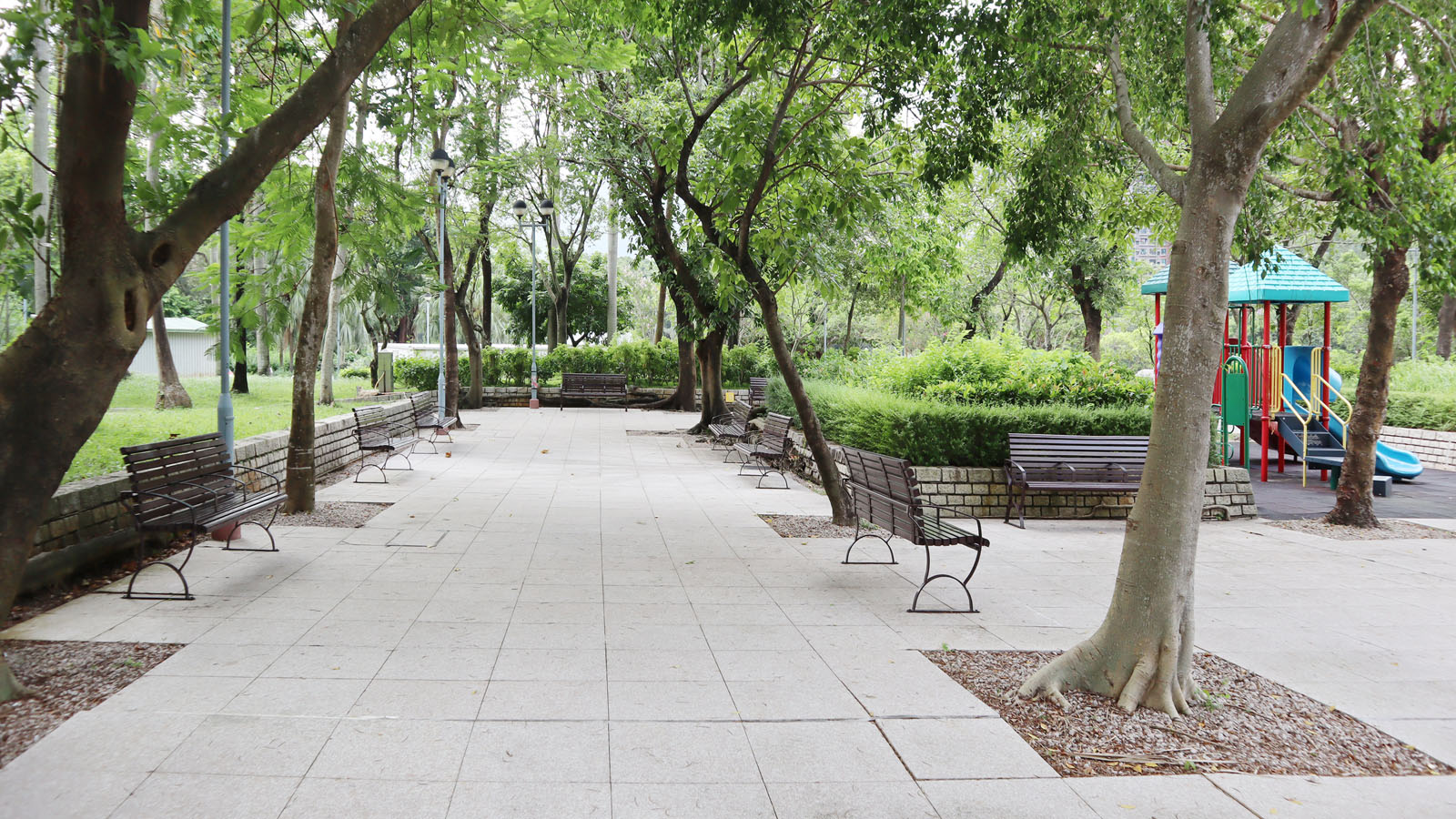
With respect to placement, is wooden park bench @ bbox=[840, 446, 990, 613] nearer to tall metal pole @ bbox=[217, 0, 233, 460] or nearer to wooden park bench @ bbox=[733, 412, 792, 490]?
wooden park bench @ bbox=[733, 412, 792, 490]

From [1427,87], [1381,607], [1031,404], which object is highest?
[1427,87]

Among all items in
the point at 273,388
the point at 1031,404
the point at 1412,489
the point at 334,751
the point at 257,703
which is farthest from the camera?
the point at 273,388

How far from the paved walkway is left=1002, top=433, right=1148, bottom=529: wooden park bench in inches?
34.0

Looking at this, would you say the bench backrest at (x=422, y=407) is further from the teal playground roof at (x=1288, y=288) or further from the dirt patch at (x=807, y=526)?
the teal playground roof at (x=1288, y=288)

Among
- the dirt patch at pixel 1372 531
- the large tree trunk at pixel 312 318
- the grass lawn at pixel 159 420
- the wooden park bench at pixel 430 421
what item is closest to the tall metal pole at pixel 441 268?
the wooden park bench at pixel 430 421

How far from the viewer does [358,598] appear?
20.5 ft

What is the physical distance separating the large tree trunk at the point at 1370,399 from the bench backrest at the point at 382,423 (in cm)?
1277

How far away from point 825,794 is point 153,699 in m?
3.43

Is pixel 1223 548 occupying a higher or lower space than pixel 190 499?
lower

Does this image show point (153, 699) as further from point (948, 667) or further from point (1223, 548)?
point (1223, 548)

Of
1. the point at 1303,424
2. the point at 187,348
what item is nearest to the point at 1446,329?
the point at 1303,424

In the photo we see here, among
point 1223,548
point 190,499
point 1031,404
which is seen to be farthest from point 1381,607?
point 190,499

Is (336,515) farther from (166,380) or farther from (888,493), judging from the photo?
(166,380)

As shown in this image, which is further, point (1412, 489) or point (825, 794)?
point (1412, 489)
